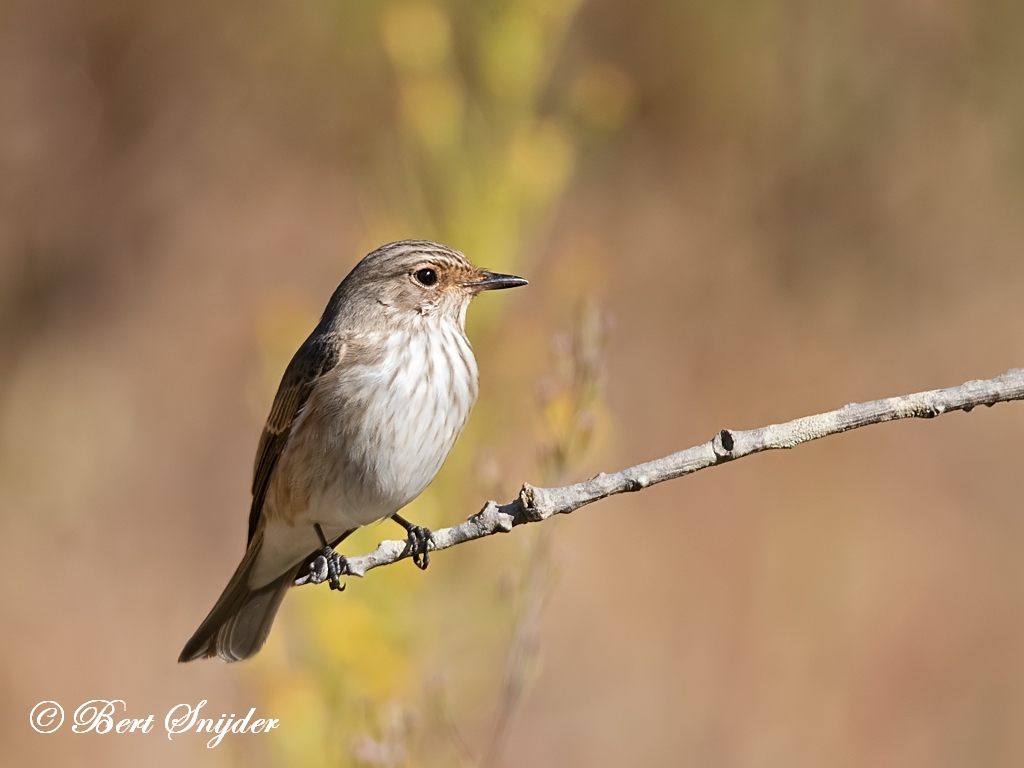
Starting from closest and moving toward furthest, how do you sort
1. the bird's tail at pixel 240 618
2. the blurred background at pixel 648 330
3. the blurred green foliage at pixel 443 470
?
1. the blurred green foliage at pixel 443 470
2. the bird's tail at pixel 240 618
3. the blurred background at pixel 648 330

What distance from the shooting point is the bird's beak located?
345cm

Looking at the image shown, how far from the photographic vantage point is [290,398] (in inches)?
145

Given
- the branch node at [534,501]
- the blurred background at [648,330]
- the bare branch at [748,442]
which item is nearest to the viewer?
the bare branch at [748,442]

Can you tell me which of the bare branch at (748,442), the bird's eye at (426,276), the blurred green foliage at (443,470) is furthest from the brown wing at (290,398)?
the bare branch at (748,442)

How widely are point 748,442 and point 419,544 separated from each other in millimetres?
1200

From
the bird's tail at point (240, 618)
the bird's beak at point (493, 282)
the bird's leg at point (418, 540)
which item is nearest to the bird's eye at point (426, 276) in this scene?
the bird's beak at point (493, 282)

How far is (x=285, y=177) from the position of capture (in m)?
7.29

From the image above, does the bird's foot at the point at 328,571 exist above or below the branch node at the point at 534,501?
above

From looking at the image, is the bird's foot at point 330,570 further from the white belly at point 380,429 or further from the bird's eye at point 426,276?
the bird's eye at point 426,276

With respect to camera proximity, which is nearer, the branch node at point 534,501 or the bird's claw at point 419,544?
the branch node at point 534,501

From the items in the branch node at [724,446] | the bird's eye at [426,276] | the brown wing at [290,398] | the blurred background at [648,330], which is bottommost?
the branch node at [724,446]

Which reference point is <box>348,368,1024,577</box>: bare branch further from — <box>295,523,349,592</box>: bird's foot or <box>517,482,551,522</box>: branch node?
<box>295,523,349,592</box>: bird's foot

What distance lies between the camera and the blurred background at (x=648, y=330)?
5.84m

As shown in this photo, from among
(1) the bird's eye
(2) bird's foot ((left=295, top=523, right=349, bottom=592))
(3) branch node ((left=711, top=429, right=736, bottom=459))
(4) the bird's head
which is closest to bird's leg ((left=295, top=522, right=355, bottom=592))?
(2) bird's foot ((left=295, top=523, right=349, bottom=592))
